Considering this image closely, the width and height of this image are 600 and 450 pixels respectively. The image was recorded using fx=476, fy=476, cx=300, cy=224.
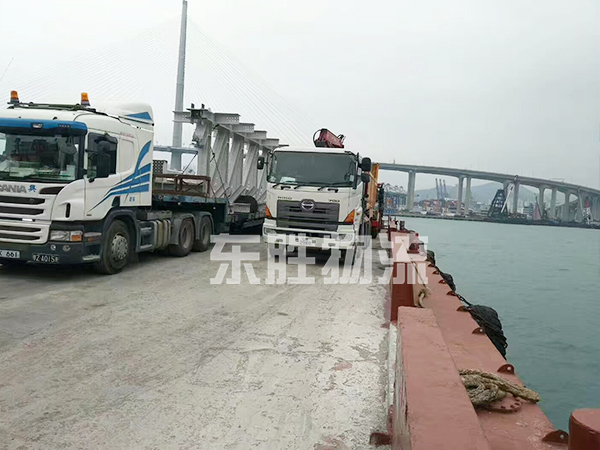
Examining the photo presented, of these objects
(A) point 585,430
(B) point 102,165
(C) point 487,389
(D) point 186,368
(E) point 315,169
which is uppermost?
(E) point 315,169

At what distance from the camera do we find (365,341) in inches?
199

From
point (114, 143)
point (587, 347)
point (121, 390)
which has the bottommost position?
point (587, 347)

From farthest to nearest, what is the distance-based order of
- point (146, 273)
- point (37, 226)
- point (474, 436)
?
1. point (146, 273)
2. point (37, 226)
3. point (474, 436)

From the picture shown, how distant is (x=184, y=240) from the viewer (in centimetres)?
1057

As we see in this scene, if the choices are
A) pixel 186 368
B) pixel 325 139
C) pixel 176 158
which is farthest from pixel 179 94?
pixel 186 368

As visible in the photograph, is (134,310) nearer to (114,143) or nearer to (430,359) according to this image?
(114,143)

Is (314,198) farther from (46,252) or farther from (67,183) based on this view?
(46,252)

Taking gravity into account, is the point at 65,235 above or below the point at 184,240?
above

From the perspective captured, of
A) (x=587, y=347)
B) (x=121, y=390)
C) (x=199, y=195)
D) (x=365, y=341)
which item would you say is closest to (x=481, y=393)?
(x=365, y=341)

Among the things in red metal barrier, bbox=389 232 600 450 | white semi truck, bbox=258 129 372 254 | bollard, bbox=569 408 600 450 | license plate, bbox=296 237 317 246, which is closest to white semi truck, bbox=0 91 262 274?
white semi truck, bbox=258 129 372 254

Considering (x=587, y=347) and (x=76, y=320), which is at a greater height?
(x=76, y=320)

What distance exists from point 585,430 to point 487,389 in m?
1.65

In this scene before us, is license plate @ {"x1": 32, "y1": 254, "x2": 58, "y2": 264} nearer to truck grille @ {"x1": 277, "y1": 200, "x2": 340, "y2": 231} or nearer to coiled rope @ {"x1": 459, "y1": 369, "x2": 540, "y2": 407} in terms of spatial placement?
truck grille @ {"x1": 277, "y1": 200, "x2": 340, "y2": 231}

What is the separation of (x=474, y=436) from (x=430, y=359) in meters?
0.83
